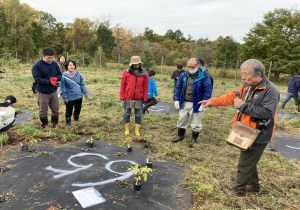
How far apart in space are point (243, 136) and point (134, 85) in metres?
3.24

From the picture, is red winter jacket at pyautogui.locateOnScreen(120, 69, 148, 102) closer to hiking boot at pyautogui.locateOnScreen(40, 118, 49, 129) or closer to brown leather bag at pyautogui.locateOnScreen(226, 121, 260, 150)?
hiking boot at pyautogui.locateOnScreen(40, 118, 49, 129)

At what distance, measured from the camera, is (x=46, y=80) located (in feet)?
21.2

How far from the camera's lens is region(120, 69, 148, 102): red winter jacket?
6.59 meters

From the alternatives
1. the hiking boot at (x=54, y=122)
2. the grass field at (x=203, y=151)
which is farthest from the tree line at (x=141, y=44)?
the hiking boot at (x=54, y=122)

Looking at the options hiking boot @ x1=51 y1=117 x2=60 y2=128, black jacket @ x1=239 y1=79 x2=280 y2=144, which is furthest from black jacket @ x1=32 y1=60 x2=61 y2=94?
black jacket @ x1=239 y1=79 x2=280 y2=144

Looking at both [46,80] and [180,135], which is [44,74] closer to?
[46,80]

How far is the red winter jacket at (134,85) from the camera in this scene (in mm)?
6590

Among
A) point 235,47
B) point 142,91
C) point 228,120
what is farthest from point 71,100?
point 235,47

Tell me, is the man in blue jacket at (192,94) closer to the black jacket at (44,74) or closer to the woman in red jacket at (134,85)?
the woman in red jacket at (134,85)

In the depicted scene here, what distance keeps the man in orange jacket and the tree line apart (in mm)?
21654

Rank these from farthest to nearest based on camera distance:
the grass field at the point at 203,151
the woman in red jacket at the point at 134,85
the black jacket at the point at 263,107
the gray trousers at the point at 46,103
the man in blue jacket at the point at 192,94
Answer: the gray trousers at the point at 46,103 → the woman in red jacket at the point at 134,85 → the man in blue jacket at the point at 192,94 → the grass field at the point at 203,151 → the black jacket at the point at 263,107

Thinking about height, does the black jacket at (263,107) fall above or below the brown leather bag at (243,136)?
above

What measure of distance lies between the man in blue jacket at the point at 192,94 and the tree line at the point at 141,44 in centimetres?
1943

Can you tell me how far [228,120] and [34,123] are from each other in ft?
18.8
